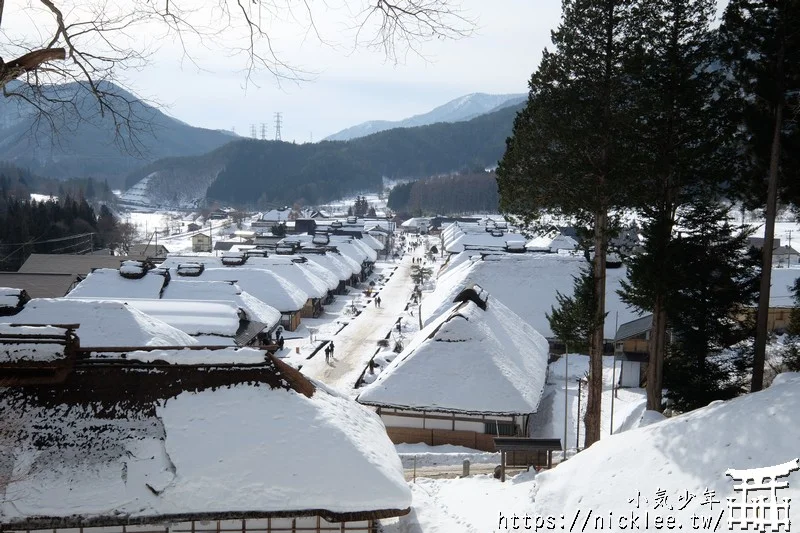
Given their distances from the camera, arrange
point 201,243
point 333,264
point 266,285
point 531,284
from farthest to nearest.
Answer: point 201,243 → point 333,264 → point 266,285 → point 531,284

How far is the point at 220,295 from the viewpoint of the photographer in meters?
31.3

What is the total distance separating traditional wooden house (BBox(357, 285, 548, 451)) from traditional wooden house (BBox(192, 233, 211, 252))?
6645 centimetres

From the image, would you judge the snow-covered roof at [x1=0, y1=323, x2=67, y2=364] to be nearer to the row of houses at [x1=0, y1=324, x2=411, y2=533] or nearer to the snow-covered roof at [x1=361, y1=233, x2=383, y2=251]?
the row of houses at [x1=0, y1=324, x2=411, y2=533]

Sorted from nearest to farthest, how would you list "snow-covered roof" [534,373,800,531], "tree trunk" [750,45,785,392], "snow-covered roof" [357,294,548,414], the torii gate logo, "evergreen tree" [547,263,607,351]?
the torii gate logo, "snow-covered roof" [534,373,800,531], "tree trunk" [750,45,785,392], "evergreen tree" [547,263,607,351], "snow-covered roof" [357,294,548,414]

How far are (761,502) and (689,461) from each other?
1.48 meters

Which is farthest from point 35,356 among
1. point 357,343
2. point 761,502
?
point 357,343

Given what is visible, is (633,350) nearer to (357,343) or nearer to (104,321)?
(357,343)

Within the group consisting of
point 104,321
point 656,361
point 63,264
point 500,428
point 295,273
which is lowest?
point 500,428

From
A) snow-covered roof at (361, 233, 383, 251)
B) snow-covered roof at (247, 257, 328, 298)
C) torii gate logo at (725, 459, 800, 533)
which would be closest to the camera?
torii gate logo at (725, 459, 800, 533)

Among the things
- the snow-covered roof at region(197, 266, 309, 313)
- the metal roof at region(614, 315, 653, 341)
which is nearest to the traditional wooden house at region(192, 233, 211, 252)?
the snow-covered roof at region(197, 266, 309, 313)

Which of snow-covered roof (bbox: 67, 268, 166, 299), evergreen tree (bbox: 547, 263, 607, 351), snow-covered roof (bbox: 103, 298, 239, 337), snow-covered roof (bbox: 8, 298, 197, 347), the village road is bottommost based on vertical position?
the village road

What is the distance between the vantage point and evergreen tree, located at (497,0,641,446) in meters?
13.6

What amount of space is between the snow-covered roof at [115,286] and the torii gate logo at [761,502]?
2940cm

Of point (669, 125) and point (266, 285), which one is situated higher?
point (669, 125)
